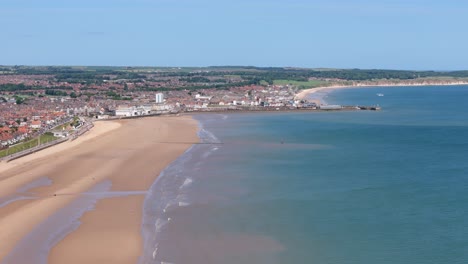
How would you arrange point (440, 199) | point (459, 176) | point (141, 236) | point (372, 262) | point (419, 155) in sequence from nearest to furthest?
point (372, 262) → point (141, 236) → point (440, 199) → point (459, 176) → point (419, 155)

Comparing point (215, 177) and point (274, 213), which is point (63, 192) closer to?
point (215, 177)

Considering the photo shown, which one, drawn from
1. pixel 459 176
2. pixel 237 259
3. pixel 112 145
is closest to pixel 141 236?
pixel 237 259

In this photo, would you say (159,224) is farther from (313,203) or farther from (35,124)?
(35,124)

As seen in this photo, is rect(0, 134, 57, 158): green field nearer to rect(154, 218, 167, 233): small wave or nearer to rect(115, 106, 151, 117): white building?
rect(154, 218, 167, 233): small wave

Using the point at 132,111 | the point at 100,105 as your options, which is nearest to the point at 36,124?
the point at 132,111

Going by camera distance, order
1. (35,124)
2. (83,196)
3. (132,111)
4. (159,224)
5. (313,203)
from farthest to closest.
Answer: (132,111) < (35,124) < (83,196) < (313,203) < (159,224)
